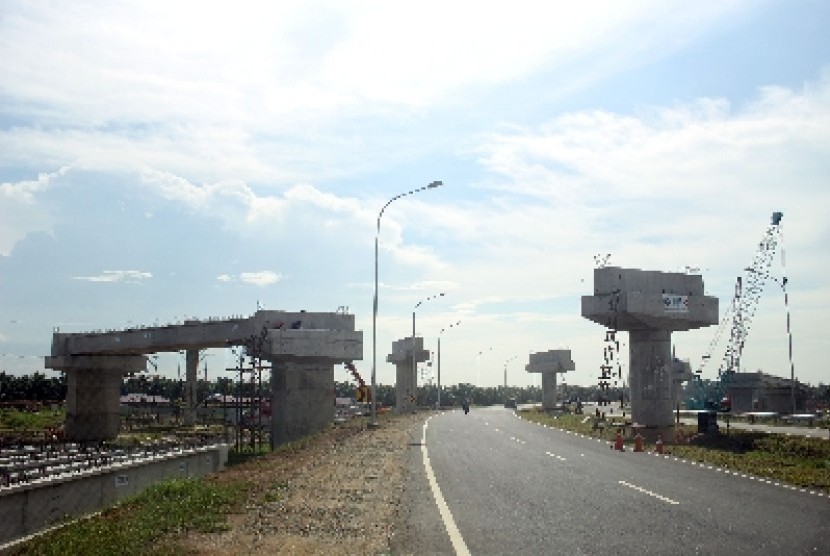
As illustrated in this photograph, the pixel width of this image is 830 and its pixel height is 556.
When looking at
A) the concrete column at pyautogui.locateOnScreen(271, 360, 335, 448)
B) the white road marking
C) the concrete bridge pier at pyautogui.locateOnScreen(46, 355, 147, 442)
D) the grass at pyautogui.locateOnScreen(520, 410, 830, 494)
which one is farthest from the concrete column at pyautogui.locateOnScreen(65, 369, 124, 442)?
the white road marking

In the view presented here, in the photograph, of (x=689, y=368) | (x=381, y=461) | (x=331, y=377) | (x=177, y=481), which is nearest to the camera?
(x=177, y=481)

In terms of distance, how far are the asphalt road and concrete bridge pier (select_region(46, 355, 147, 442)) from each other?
54.3 m

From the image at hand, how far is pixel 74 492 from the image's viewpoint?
104 feet

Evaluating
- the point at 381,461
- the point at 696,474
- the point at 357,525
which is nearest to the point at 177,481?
the point at 357,525

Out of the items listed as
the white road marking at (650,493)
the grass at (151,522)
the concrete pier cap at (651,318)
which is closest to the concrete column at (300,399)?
the concrete pier cap at (651,318)

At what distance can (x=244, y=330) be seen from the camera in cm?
6322

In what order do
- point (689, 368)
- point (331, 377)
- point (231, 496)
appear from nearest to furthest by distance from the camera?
point (231, 496)
point (331, 377)
point (689, 368)

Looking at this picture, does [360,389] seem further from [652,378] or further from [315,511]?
[315,511]

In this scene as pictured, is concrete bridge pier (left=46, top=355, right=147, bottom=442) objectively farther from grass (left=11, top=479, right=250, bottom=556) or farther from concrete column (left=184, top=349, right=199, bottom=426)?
grass (left=11, top=479, right=250, bottom=556)

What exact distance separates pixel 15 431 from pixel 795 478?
74251 mm

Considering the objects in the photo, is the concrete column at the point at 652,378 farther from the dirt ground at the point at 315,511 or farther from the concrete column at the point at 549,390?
the concrete column at the point at 549,390

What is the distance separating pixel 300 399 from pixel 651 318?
30773 mm

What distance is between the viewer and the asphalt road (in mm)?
11703

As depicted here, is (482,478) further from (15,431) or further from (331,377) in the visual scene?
(15,431)
